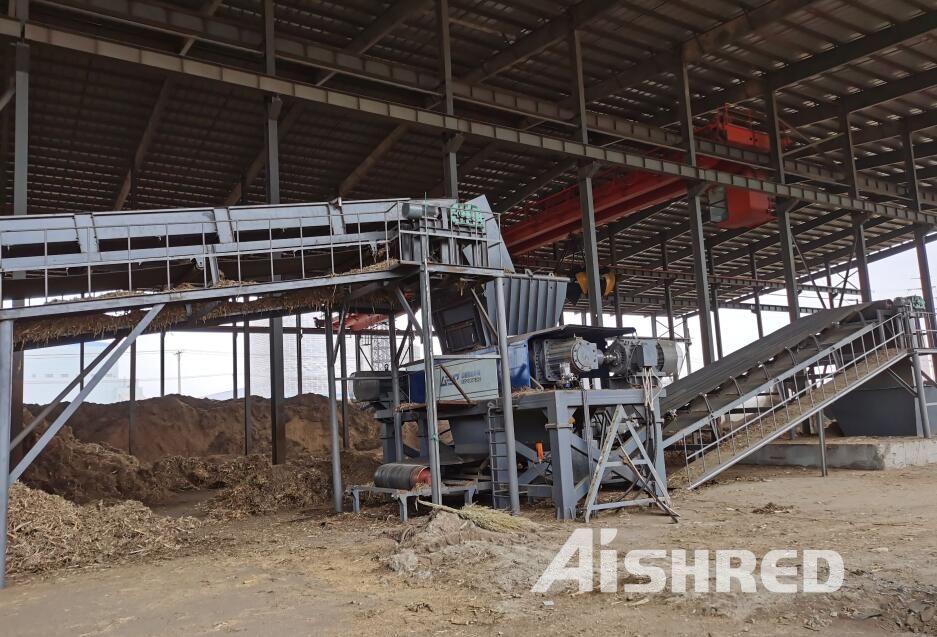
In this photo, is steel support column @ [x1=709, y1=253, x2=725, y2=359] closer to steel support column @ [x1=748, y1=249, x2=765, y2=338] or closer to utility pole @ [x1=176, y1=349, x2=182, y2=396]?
steel support column @ [x1=748, y1=249, x2=765, y2=338]

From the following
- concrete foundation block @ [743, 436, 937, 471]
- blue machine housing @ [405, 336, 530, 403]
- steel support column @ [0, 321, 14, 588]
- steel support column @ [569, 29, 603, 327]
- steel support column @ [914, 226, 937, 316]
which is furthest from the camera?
steel support column @ [914, 226, 937, 316]

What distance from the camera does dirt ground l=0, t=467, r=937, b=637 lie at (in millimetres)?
5289

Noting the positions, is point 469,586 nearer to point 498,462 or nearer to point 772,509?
point 498,462

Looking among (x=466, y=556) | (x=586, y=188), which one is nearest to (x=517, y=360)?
(x=466, y=556)

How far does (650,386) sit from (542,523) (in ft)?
10.0

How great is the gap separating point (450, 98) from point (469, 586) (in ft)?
39.5

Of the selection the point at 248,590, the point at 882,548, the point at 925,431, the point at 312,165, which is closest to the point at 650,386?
the point at 882,548

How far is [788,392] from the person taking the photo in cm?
1755

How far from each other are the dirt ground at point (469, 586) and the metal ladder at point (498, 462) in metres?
0.86

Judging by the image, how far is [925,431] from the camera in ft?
54.6

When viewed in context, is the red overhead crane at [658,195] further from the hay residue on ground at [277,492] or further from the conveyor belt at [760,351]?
the hay residue on ground at [277,492]

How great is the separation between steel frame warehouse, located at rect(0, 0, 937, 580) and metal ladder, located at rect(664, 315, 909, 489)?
167 inches

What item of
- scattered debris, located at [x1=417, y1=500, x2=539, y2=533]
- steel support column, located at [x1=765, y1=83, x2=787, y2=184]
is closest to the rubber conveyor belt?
steel support column, located at [x1=765, y1=83, x2=787, y2=184]

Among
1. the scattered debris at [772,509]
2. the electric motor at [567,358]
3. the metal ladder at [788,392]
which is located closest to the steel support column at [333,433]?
the electric motor at [567,358]
